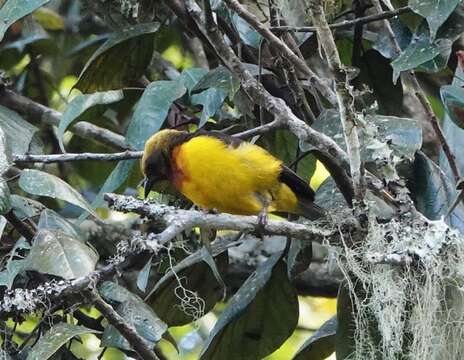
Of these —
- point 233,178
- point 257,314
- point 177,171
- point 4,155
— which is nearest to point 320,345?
point 257,314

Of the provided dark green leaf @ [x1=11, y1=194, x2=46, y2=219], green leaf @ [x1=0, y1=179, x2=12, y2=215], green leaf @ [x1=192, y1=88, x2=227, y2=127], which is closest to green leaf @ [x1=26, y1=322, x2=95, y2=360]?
green leaf @ [x1=0, y1=179, x2=12, y2=215]

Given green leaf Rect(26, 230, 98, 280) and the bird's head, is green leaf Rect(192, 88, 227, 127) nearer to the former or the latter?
the bird's head

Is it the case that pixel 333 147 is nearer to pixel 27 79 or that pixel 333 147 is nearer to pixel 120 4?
pixel 120 4

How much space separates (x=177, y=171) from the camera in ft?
11.2

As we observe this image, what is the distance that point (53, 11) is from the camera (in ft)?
15.8

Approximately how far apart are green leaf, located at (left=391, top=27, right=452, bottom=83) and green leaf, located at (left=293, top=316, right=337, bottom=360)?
0.86 metres

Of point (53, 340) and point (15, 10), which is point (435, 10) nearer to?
point (15, 10)

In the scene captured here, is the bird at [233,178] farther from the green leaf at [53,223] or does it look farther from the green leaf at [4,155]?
the green leaf at [4,155]

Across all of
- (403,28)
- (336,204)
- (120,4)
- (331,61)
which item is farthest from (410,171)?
(120,4)

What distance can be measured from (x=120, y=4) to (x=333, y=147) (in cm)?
130

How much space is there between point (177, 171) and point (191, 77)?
30 cm

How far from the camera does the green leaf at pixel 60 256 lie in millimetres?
2520

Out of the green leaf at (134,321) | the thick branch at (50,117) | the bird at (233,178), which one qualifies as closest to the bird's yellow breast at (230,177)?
the bird at (233,178)

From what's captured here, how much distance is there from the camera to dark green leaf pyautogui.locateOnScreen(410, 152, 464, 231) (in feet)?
9.69
